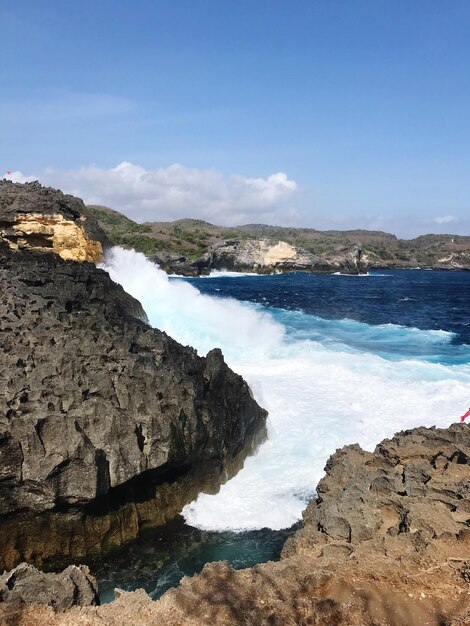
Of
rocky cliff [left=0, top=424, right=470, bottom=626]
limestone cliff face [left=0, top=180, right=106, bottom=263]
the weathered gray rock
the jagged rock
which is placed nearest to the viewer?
rocky cliff [left=0, top=424, right=470, bottom=626]

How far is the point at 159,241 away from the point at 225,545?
93.7 m

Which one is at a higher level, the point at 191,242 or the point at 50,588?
the point at 191,242

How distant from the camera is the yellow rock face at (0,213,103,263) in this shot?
22969 millimetres

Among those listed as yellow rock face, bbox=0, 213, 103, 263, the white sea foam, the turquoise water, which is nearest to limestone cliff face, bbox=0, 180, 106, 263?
yellow rock face, bbox=0, 213, 103, 263

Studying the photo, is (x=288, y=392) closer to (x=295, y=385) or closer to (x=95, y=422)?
(x=295, y=385)

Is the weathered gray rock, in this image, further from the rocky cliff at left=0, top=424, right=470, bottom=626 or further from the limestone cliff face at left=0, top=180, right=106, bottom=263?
the limestone cliff face at left=0, top=180, right=106, bottom=263

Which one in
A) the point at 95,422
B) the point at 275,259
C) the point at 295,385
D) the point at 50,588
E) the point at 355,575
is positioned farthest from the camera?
the point at 275,259

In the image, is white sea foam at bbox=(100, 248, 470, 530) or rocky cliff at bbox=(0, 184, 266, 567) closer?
rocky cliff at bbox=(0, 184, 266, 567)

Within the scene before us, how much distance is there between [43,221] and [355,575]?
21122mm

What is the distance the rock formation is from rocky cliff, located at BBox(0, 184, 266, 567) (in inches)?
3083

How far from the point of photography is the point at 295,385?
18516 millimetres

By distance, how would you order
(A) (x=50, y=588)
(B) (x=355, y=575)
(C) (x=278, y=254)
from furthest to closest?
(C) (x=278, y=254), (B) (x=355, y=575), (A) (x=50, y=588)

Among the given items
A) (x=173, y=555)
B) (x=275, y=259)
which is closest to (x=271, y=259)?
(x=275, y=259)

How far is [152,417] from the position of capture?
35.8ft
